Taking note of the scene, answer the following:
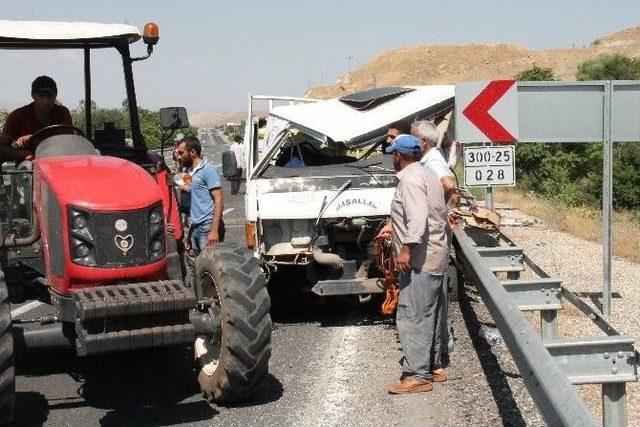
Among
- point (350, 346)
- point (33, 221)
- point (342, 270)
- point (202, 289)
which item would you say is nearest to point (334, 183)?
point (342, 270)

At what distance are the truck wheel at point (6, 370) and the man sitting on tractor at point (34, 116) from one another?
207cm

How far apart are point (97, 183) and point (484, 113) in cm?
488

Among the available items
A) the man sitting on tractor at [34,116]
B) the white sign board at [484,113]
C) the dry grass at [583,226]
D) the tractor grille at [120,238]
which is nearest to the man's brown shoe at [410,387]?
the tractor grille at [120,238]

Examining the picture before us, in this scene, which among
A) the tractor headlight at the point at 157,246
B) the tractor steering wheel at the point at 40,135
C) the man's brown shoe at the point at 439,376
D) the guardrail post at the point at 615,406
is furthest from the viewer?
the man's brown shoe at the point at 439,376

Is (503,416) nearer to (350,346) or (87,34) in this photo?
(350,346)

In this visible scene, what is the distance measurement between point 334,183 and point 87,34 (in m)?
3.18

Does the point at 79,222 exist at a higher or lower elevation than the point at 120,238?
higher

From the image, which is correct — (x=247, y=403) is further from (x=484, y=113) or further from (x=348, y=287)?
(x=484, y=113)

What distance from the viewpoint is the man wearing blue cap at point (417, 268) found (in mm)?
7031

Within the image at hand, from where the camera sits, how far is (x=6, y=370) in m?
5.64

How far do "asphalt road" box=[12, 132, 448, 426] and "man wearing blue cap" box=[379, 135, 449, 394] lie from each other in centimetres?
27

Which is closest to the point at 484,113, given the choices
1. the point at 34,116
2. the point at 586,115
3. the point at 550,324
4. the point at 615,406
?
the point at 586,115

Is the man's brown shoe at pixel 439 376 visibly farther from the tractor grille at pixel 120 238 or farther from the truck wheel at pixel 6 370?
the truck wheel at pixel 6 370

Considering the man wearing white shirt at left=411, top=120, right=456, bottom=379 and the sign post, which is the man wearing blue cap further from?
the sign post
